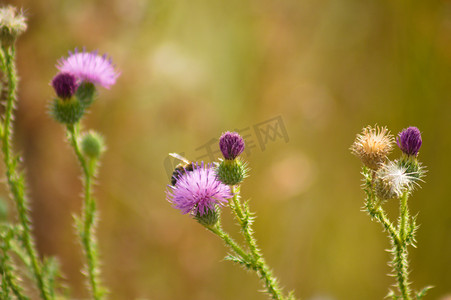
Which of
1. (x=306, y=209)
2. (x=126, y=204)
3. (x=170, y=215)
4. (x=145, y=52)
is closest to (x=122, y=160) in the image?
(x=126, y=204)

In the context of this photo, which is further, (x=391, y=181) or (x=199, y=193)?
(x=199, y=193)

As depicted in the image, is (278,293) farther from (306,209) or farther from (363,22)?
(363,22)

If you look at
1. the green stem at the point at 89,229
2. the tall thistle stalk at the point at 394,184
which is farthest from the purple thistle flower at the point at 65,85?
the tall thistle stalk at the point at 394,184

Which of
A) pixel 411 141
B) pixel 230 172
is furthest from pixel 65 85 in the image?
pixel 411 141

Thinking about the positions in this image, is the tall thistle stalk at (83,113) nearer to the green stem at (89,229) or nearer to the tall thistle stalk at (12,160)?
the green stem at (89,229)

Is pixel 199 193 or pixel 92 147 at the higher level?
pixel 92 147

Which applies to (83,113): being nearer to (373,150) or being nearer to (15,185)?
(15,185)

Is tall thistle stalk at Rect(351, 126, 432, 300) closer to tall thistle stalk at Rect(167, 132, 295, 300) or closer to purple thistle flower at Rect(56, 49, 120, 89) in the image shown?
tall thistle stalk at Rect(167, 132, 295, 300)
